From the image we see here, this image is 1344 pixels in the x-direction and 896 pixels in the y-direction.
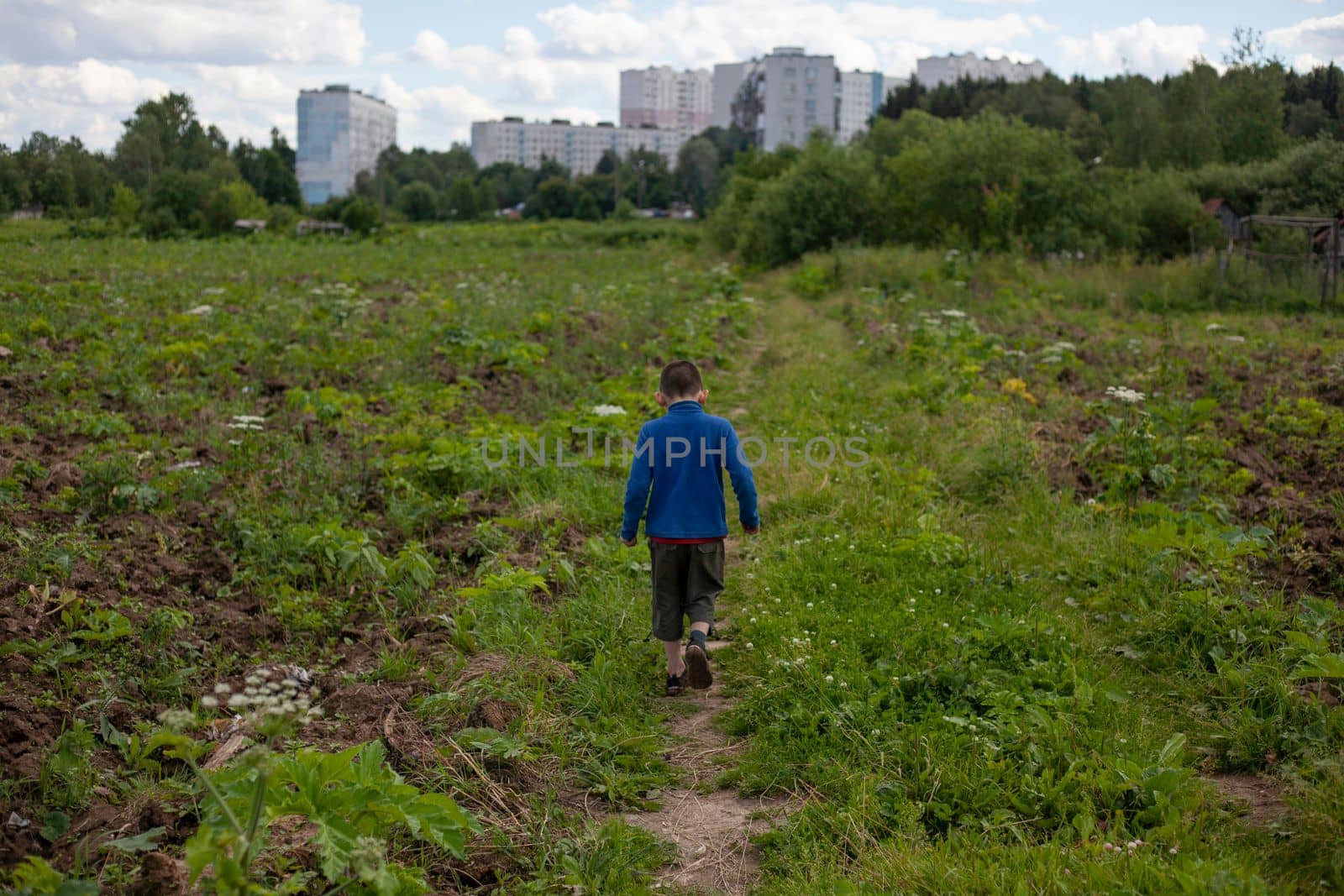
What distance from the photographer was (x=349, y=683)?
4957 millimetres

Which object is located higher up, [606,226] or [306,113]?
[306,113]

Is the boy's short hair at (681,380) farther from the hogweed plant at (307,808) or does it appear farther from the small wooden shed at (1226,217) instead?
the small wooden shed at (1226,217)

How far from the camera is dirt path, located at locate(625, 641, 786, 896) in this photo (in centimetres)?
375

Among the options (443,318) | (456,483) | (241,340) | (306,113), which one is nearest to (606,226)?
(443,318)

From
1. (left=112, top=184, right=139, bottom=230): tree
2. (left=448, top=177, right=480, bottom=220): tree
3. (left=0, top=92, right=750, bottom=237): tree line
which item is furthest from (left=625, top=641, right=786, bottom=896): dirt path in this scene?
(left=448, top=177, right=480, bottom=220): tree

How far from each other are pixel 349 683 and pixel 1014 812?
9.93 feet

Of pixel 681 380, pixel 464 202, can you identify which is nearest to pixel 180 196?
pixel 464 202

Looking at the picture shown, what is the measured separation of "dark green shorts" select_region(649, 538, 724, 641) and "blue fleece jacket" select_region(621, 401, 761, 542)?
3.7 inches

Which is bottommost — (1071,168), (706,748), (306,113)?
(706,748)

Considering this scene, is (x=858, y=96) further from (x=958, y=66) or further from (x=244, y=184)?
(x=244, y=184)

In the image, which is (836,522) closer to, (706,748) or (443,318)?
(706,748)

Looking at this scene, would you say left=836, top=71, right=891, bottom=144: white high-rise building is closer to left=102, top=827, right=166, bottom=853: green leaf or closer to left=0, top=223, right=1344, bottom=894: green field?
left=0, top=223, right=1344, bottom=894: green field

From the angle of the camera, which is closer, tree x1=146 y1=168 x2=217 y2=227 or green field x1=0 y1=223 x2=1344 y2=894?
green field x1=0 y1=223 x2=1344 y2=894

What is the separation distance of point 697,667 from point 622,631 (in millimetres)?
685
